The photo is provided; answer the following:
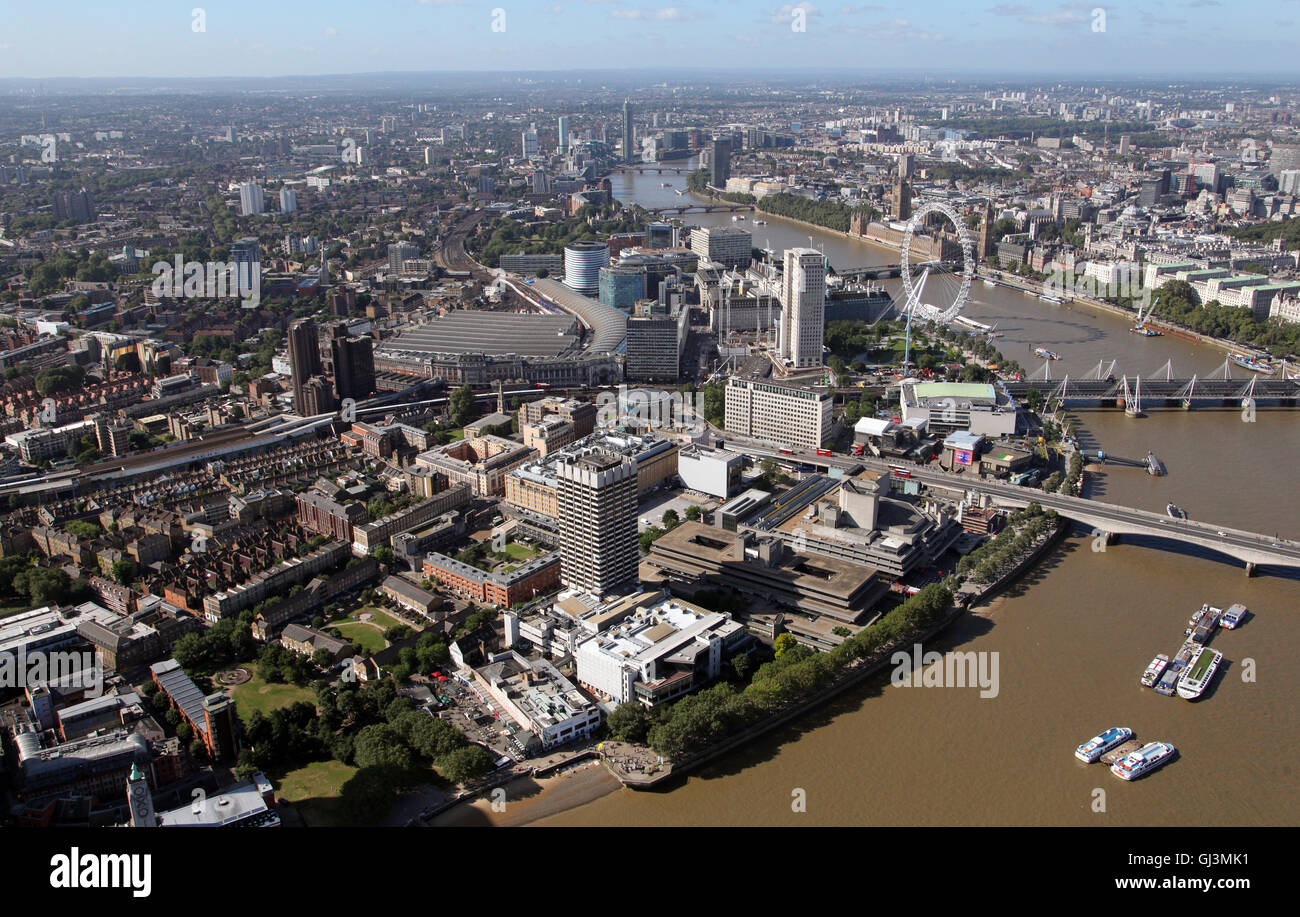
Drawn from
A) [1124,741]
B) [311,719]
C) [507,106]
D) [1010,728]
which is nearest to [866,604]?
[1010,728]

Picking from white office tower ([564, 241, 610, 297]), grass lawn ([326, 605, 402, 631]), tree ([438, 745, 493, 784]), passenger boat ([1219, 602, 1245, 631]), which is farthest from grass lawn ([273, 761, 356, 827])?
white office tower ([564, 241, 610, 297])

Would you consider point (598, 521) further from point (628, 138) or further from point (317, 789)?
point (628, 138)

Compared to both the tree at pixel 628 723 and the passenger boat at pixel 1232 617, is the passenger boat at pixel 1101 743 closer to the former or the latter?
the passenger boat at pixel 1232 617

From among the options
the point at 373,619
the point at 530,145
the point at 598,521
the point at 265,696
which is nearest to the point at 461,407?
the point at 373,619

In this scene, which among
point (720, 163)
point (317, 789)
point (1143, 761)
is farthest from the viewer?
point (720, 163)

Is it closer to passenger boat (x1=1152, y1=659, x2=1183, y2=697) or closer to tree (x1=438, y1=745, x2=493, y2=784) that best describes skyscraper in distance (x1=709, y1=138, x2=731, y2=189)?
passenger boat (x1=1152, y1=659, x2=1183, y2=697)

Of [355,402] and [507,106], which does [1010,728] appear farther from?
[507,106]
